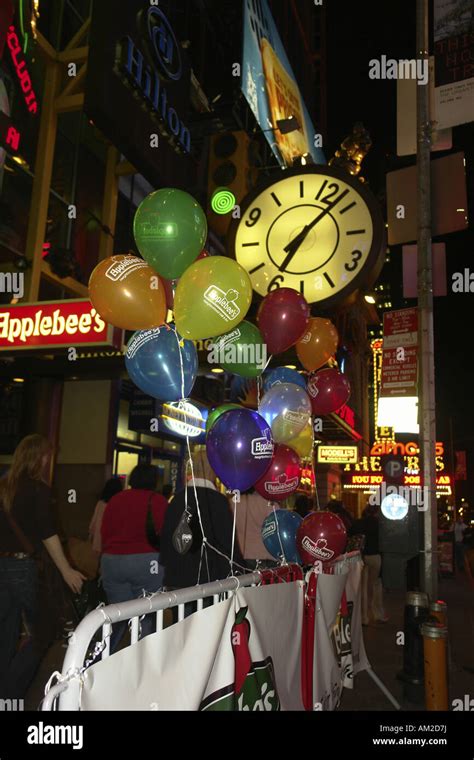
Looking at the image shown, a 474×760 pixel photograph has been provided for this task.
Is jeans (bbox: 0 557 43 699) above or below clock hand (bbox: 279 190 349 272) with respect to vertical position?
below

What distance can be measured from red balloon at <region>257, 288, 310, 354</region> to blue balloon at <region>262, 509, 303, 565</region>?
5.13 feet

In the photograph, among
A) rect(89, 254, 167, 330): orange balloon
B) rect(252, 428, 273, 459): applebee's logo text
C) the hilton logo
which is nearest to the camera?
rect(89, 254, 167, 330): orange balloon

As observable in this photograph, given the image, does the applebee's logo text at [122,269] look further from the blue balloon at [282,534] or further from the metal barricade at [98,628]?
the blue balloon at [282,534]

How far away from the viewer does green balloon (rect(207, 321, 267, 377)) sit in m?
4.79

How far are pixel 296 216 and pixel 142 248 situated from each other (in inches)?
78.1

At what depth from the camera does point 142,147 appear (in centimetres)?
696

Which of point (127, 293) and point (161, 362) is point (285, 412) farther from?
point (127, 293)

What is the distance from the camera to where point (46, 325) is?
6.20 meters

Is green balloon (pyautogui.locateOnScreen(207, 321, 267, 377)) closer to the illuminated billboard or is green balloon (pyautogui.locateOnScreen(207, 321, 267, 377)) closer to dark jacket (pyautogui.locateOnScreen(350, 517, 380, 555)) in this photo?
the illuminated billboard

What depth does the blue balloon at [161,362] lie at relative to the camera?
3891mm

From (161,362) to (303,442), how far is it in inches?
79.3

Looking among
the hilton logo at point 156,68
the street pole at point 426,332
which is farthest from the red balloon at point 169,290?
the hilton logo at point 156,68

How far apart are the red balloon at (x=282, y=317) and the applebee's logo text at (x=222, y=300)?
0.93m

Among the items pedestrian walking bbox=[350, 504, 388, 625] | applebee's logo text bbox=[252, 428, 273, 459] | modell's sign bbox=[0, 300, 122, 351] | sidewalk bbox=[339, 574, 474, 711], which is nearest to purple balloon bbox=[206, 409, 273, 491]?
applebee's logo text bbox=[252, 428, 273, 459]
